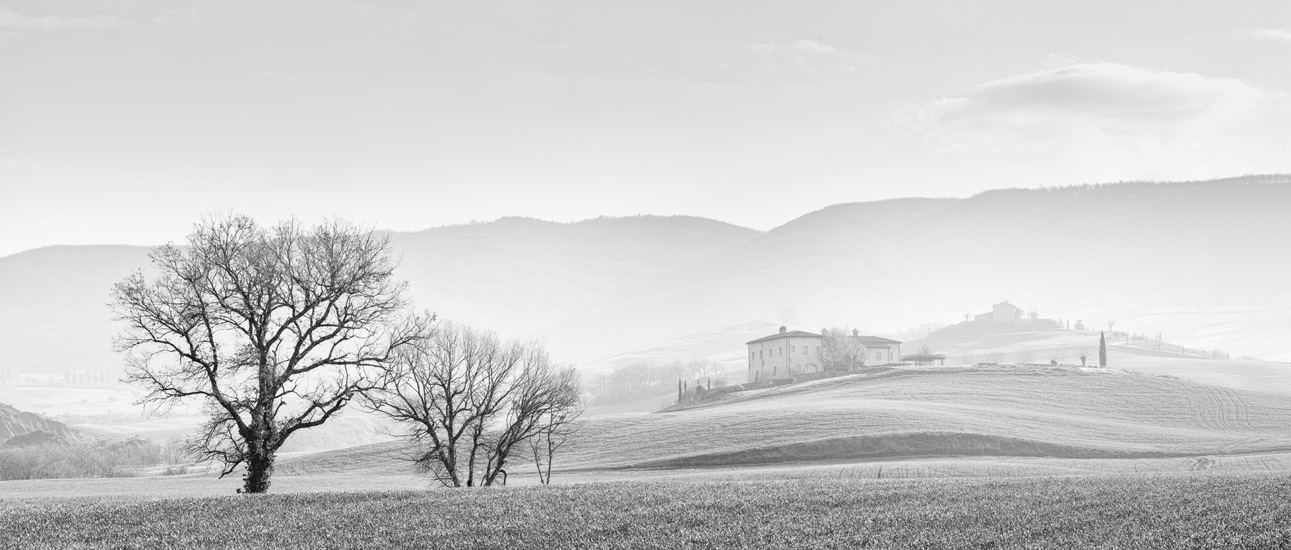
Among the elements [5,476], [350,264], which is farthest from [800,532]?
[5,476]

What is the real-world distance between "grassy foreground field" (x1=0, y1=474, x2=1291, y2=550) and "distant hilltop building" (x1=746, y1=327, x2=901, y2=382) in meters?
136

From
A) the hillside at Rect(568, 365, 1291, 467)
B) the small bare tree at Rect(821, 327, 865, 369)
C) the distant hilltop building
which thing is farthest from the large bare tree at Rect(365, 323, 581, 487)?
the distant hilltop building

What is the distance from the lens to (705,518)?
2288cm

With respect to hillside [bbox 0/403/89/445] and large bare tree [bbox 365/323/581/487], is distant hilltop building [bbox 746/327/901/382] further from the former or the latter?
large bare tree [bbox 365/323/581/487]

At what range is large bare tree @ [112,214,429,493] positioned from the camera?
1367 inches

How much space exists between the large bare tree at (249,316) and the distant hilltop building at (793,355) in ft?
424

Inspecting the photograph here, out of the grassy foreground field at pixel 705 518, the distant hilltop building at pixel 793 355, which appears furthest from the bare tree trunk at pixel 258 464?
the distant hilltop building at pixel 793 355

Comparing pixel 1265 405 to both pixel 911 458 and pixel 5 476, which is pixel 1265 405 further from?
pixel 5 476

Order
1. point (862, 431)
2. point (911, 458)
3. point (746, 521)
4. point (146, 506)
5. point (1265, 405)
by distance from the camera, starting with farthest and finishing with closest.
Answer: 1. point (1265, 405)
2. point (862, 431)
3. point (911, 458)
4. point (146, 506)
5. point (746, 521)

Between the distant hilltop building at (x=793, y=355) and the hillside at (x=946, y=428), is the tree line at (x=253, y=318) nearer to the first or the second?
the hillside at (x=946, y=428)

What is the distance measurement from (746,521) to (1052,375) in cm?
11923

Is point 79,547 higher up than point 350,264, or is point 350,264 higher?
point 350,264

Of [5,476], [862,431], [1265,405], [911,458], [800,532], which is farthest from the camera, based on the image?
[1265,405]

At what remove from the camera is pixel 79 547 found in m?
20.9
